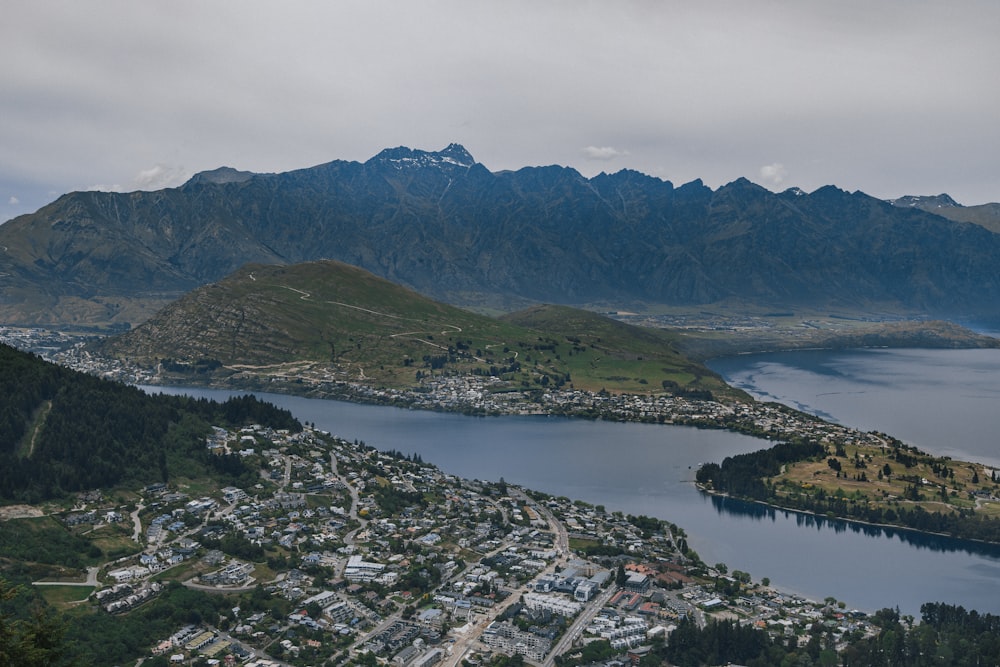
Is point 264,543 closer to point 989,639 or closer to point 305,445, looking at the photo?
point 305,445

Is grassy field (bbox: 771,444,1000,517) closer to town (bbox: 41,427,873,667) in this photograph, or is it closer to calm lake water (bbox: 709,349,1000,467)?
calm lake water (bbox: 709,349,1000,467)

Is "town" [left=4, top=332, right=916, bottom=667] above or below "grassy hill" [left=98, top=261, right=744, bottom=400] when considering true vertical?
below

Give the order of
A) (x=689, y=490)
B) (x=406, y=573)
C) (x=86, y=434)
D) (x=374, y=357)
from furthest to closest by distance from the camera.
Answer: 1. (x=374, y=357)
2. (x=689, y=490)
3. (x=86, y=434)
4. (x=406, y=573)

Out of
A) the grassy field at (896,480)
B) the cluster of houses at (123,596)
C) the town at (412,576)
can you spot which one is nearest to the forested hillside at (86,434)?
the town at (412,576)

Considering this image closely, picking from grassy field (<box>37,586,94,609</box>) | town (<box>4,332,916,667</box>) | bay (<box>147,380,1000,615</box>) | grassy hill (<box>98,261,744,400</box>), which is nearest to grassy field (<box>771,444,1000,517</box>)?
bay (<box>147,380,1000,615</box>)

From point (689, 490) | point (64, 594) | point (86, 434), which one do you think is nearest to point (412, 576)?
point (64, 594)

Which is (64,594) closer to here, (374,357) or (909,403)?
(374,357)

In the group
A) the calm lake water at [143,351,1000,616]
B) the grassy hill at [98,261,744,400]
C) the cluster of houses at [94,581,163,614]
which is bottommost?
the calm lake water at [143,351,1000,616]
